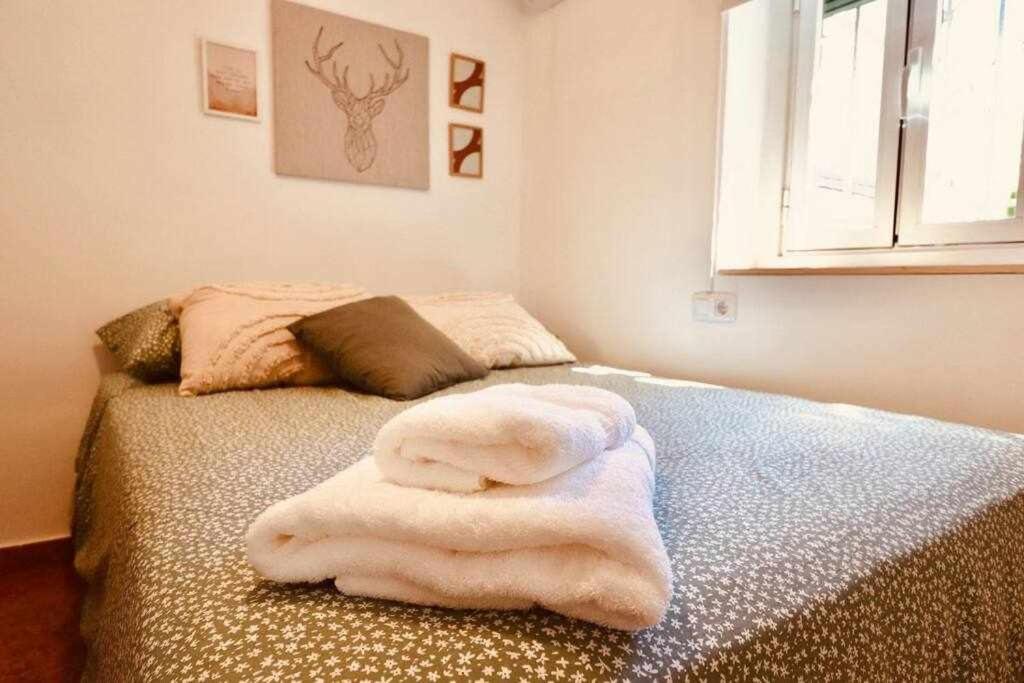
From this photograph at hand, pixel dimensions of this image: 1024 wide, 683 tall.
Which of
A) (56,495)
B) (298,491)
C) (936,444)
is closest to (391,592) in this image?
(298,491)

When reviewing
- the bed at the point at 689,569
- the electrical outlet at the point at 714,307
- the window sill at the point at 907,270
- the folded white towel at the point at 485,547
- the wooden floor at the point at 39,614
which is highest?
the window sill at the point at 907,270

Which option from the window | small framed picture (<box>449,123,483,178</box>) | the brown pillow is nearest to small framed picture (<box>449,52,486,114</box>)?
small framed picture (<box>449,123,483,178</box>)

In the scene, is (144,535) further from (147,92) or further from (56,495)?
(147,92)

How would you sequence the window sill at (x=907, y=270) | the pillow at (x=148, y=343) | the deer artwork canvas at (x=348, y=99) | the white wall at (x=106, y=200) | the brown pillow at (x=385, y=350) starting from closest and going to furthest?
the window sill at (x=907, y=270) < the brown pillow at (x=385, y=350) < the pillow at (x=148, y=343) < the white wall at (x=106, y=200) < the deer artwork canvas at (x=348, y=99)

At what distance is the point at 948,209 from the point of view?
1.49 metres

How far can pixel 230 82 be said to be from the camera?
1.84 m

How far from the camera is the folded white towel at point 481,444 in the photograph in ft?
1.54

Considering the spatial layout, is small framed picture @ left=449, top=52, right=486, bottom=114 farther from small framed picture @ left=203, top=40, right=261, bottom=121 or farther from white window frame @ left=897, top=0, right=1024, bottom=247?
white window frame @ left=897, top=0, right=1024, bottom=247

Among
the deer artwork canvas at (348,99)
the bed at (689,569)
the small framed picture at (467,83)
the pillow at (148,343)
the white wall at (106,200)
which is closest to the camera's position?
the bed at (689,569)

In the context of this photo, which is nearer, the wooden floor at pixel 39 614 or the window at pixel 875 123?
the wooden floor at pixel 39 614

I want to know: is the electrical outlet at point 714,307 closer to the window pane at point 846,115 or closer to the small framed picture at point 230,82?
the window pane at point 846,115

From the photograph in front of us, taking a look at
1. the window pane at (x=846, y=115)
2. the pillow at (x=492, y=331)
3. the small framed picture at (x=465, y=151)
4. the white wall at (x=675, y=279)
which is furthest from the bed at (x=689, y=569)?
the small framed picture at (x=465, y=151)

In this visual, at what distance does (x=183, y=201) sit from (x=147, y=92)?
0.34 meters

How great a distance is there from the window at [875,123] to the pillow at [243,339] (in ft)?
4.57
